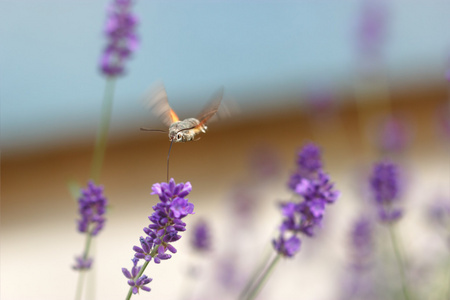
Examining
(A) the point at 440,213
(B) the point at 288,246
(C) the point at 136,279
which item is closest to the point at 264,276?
(B) the point at 288,246

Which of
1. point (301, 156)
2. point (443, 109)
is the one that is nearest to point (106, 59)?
point (301, 156)

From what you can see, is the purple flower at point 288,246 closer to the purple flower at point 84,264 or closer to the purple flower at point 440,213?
the purple flower at point 84,264

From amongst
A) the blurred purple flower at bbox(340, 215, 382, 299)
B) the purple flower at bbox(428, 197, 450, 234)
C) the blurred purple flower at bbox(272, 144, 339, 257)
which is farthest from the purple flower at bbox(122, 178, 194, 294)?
the purple flower at bbox(428, 197, 450, 234)

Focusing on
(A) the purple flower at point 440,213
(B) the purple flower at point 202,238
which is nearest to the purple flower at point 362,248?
(A) the purple flower at point 440,213

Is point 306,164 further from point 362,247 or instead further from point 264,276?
point 362,247

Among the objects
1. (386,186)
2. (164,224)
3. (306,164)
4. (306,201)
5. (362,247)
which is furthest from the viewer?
(362,247)

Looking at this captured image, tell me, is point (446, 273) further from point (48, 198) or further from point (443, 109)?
point (48, 198)

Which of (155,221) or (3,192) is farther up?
(3,192)

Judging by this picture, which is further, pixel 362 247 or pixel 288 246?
pixel 362 247
